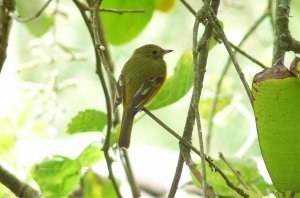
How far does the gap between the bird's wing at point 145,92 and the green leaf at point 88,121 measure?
1.35ft

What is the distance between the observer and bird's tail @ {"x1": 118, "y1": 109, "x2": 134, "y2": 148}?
1.62m

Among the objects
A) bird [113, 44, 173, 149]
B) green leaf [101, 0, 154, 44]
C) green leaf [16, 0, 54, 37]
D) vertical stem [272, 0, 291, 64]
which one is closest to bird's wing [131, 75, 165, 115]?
bird [113, 44, 173, 149]

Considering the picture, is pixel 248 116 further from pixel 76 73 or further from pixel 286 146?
pixel 76 73

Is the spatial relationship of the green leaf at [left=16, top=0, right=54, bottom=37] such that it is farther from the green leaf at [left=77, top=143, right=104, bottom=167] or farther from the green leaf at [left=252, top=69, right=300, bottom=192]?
the green leaf at [left=252, top=69, right=300, bottom=192]

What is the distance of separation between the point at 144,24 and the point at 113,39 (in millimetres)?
139

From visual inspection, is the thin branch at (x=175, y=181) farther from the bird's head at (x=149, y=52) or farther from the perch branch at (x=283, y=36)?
the bird's head at (x=149, y=52)

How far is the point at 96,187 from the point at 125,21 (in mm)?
518

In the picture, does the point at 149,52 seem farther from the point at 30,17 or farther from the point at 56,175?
the point at 56,175

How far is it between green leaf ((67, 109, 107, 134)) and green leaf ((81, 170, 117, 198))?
14cm

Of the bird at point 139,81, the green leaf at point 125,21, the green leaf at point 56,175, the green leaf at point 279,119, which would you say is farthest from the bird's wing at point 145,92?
the green leaf at point 279,119

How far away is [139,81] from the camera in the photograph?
220 centimetres

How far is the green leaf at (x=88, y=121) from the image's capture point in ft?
5.03

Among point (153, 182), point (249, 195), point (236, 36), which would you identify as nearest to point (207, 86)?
point (153, 182)

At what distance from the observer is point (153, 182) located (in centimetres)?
222
